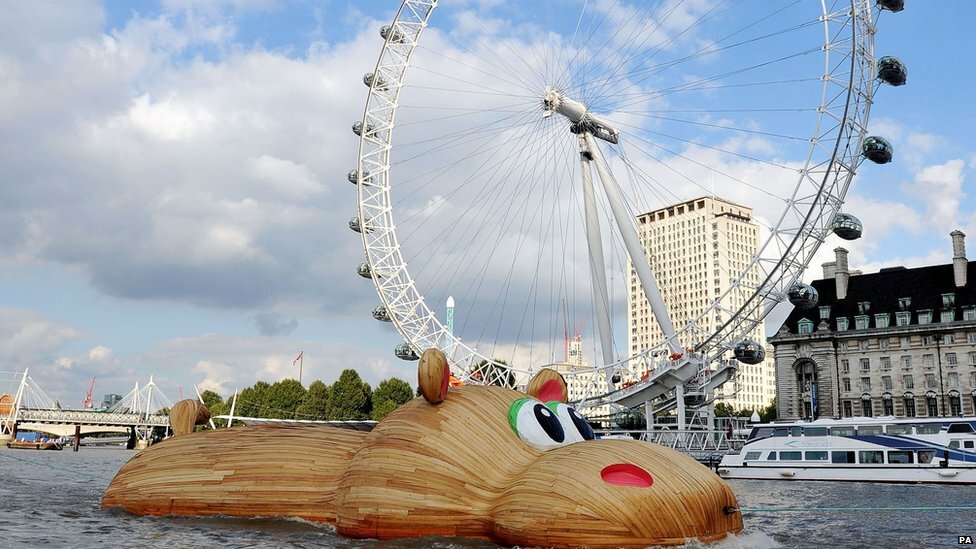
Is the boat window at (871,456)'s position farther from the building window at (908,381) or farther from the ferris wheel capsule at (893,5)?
the building window at (908,381)

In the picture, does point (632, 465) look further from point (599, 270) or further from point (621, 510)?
point (599, 270)

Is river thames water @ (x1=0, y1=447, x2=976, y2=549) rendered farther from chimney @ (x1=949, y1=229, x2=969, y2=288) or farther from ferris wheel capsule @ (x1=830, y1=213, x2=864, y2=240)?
chimney @ (x1=949, y1=229, x2=969, y2=288)

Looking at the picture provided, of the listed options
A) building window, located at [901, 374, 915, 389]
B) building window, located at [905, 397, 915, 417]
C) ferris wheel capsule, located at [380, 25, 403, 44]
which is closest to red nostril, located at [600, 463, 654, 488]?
ferris wheel capsule, located at [380, 25, 403, 44]

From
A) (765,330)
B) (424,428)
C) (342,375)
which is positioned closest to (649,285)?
(424,428)

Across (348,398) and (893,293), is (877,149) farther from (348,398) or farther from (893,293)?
(348,398)

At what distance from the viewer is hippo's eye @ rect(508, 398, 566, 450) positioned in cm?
1109

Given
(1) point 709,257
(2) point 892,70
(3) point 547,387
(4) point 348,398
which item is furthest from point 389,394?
(1) point 709,257

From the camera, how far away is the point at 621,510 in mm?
9242

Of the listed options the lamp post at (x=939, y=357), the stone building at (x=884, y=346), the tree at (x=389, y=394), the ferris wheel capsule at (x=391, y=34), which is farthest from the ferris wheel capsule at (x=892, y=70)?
the tree at (x=389, y=394)

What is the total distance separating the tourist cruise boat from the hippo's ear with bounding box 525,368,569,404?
24.5 meters

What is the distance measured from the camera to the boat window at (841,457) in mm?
33500

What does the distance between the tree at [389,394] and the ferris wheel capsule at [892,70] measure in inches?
1979

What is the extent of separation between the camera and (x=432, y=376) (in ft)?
37.0

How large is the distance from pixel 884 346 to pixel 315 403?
47675 millimetres
